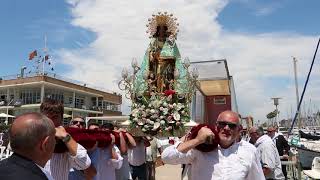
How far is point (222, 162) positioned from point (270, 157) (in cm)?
467

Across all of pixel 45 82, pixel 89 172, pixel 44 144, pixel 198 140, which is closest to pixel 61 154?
pixel 89 172

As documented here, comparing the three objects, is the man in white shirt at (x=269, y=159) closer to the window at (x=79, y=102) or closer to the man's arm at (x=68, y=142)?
the man's arm at (x=68, y=142)

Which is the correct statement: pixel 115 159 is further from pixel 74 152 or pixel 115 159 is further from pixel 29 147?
pixel 29 147

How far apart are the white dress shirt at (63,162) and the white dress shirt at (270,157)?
17.0 ft

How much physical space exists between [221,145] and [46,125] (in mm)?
2168

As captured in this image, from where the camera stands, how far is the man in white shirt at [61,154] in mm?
4031

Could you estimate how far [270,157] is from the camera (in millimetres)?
8555

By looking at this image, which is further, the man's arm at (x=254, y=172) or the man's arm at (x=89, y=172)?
A: the man's arm at (x=89, y=172)

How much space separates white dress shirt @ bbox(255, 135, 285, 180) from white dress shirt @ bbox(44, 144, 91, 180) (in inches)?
204

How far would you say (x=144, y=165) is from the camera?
10594 millimetres

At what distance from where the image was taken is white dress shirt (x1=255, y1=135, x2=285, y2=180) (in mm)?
8555

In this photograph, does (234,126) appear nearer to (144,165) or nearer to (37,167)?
(37,167)

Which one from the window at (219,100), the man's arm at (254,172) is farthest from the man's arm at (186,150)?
the window at (219,100)

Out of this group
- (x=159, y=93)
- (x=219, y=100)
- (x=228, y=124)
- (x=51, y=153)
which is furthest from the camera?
(x=219, y=100)
